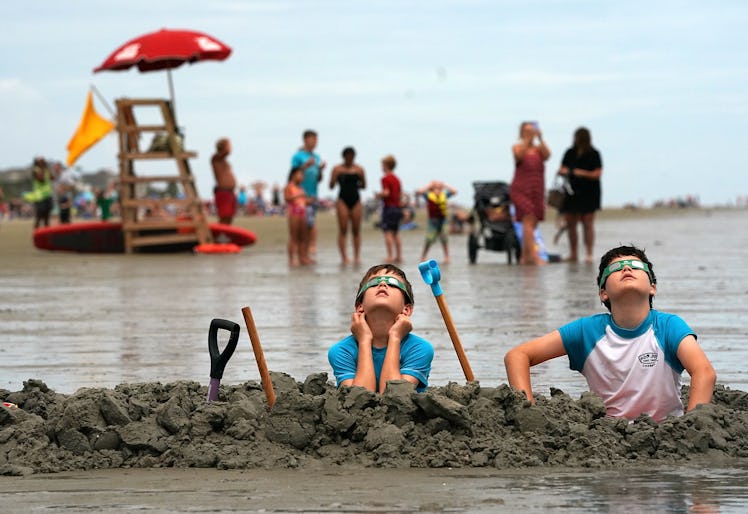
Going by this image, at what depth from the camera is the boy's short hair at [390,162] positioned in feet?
74.1

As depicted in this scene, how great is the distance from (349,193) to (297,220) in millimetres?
1131

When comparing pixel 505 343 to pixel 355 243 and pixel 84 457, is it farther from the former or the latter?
pixel 355 243

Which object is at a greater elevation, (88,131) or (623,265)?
(88,131)

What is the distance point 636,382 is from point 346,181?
50.3ft

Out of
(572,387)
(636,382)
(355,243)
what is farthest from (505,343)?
(355,243)

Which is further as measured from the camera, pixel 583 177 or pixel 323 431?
pixel 583 177

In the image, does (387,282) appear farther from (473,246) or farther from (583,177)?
(473,246)

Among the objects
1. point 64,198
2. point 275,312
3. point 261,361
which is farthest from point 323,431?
point 64,198

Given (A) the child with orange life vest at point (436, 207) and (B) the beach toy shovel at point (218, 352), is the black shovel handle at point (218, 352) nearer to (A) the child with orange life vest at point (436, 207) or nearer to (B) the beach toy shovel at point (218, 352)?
(B) the beach toy shovel at point (218, 352)

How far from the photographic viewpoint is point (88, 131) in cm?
2753

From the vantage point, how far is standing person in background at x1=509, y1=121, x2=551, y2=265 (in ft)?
63.4

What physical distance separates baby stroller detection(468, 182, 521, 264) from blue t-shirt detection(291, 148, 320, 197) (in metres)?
2.41

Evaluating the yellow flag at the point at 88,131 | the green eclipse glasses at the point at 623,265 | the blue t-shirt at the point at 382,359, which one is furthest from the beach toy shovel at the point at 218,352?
the yellow flag at the point at 88,131

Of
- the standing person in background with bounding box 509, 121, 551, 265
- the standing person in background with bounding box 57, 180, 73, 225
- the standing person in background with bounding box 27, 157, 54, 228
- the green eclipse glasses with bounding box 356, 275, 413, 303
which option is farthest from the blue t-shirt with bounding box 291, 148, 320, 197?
the green eclipse glasses with bounding box 356, 275, 413, 303
